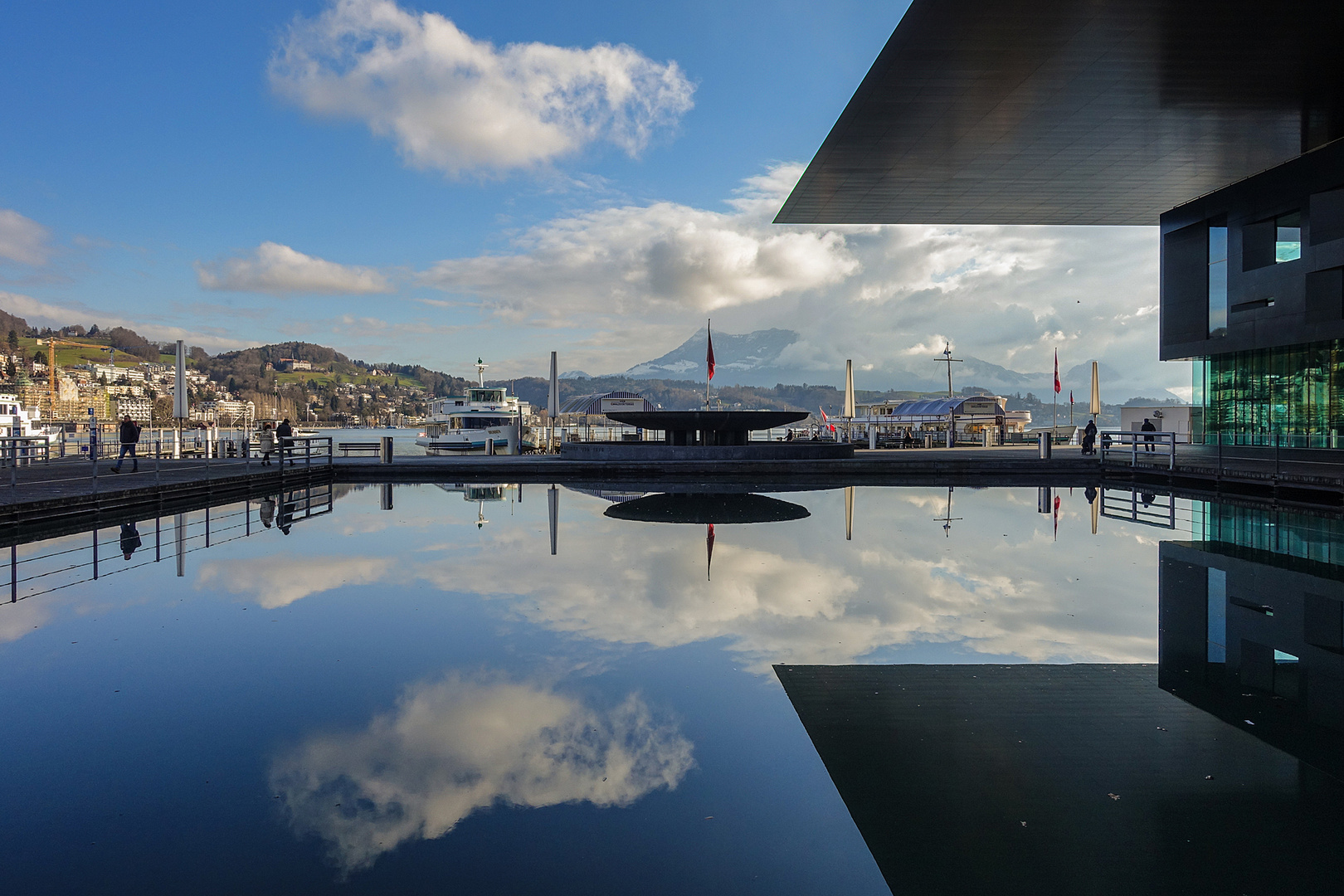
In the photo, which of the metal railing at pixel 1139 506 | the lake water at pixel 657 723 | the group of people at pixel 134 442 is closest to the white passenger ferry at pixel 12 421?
the group of people at pixel 134 442

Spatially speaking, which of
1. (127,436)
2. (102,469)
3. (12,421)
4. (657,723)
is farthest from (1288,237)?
(12,421)

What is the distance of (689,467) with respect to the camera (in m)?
17.6

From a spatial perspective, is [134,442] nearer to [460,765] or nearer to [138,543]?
[138,543]

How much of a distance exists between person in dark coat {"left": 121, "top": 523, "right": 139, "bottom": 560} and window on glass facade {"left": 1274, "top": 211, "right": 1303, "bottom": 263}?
2559cm

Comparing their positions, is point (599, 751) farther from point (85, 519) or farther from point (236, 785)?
point (85, 519)

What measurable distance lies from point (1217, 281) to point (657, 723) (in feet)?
85.9

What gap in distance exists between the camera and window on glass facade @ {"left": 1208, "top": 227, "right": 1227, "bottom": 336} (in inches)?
873

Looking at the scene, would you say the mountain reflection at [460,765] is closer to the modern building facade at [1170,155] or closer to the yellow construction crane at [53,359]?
the modern building facade at [1170,155]

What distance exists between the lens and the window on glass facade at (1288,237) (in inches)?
774

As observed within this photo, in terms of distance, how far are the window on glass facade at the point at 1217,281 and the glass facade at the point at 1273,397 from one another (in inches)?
37.2

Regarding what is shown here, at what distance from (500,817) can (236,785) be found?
1038 millimetres

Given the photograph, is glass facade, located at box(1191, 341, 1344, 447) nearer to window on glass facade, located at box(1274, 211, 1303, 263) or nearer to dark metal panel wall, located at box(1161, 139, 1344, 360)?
dark metal panel wall, located at box(1161, 139, 1344, 360)

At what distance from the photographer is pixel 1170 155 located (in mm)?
18344

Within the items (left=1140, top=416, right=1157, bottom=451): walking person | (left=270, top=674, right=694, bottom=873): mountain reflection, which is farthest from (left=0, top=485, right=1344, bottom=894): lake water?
(left=1140, top=416, right=1157, bottom=451): walking person
